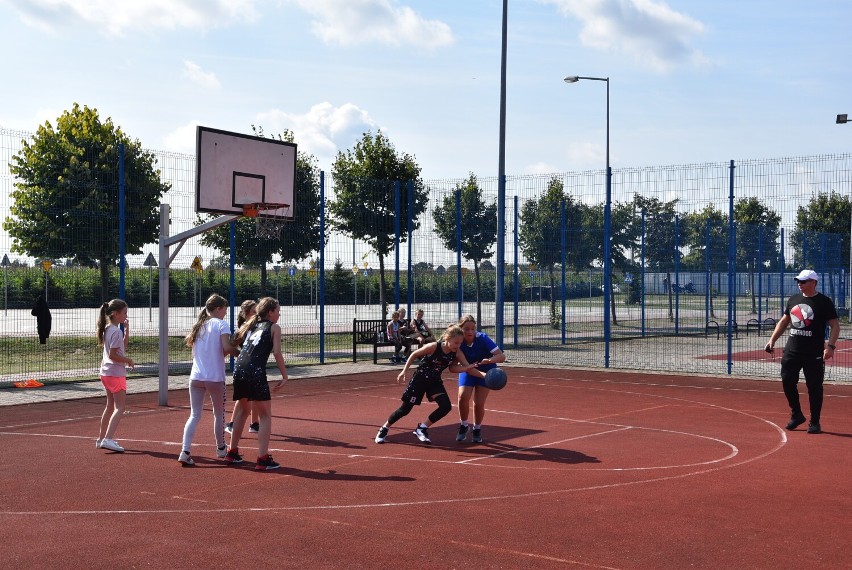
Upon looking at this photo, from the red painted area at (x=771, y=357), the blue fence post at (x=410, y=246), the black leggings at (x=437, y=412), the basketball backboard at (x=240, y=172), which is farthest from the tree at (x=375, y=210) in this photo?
the black leggings at (x=437, y=412)

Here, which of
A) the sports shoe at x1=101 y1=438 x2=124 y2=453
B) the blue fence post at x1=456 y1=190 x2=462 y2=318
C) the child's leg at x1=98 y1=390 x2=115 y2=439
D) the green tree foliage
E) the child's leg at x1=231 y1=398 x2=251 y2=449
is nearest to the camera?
the child's leg at x1=231 y1=398 x2=251 y2=449

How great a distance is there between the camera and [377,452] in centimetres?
1032

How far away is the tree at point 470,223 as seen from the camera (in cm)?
2364

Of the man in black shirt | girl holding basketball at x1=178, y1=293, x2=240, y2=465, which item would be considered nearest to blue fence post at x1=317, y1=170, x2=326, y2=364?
girl holding basketball at x1=178, y1=293, x2=240, y2=465

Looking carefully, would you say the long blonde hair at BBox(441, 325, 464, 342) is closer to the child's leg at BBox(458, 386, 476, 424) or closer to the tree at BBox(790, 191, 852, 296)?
the child's leg at BBox(458, 386, 476, 424)

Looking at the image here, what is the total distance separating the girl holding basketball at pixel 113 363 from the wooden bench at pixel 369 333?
36.6ft

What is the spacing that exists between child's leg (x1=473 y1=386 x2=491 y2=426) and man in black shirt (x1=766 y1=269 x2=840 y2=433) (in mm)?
3708

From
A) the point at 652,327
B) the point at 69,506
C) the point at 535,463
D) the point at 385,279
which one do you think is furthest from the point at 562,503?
the point at 652,327

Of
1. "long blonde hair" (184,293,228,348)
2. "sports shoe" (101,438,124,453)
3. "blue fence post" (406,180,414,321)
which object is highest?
"blue fence post" (406,180,414,321)

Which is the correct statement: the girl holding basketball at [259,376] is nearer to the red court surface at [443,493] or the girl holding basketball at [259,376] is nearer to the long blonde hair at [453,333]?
the red court surface at [443,493]

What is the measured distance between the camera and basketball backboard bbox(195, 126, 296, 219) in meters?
15.8

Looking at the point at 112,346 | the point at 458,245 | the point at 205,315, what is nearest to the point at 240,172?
the point at 112,346

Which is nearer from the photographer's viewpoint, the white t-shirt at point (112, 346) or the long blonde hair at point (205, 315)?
the long blonde hair at point (205, 315)

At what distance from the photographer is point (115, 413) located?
34.0 feet
